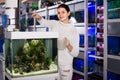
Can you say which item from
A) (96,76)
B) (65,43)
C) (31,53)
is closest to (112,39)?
(96,76)

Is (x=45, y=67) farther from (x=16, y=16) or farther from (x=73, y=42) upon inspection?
(x=16, y=16)

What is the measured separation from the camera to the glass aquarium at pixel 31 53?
1884 millimetres

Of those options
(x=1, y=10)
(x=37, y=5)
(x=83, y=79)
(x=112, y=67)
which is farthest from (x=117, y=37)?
(x=1, y=10)

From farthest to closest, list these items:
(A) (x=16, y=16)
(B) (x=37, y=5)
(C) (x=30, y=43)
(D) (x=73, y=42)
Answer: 1. (B) (x=37, y=5)
2. (A) (x=16, y=16)
3. (D) (x=73, y=42)
4. (C) (x=30, y=43)

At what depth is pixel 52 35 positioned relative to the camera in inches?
80.0

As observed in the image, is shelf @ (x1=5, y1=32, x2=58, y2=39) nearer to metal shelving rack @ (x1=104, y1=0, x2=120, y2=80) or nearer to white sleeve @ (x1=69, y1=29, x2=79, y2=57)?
white sleeve @ (x1=69, y1=29, x2=79, y2=57)

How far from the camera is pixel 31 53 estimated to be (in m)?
1.96

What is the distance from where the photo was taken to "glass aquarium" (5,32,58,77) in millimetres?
1884

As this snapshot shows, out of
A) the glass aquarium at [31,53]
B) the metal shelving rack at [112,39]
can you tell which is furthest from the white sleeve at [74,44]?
the metal shelving rack at [112,39]

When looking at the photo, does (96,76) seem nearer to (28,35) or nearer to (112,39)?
(112,39)

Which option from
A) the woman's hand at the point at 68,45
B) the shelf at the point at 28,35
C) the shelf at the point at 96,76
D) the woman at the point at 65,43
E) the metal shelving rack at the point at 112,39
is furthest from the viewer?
the shelf at the point at 96,76

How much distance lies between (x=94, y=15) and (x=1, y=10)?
4814 millimetres

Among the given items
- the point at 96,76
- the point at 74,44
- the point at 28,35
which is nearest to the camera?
the point at 28,35

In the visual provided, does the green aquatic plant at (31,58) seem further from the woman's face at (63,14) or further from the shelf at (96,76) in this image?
the shelf at (96,76)
